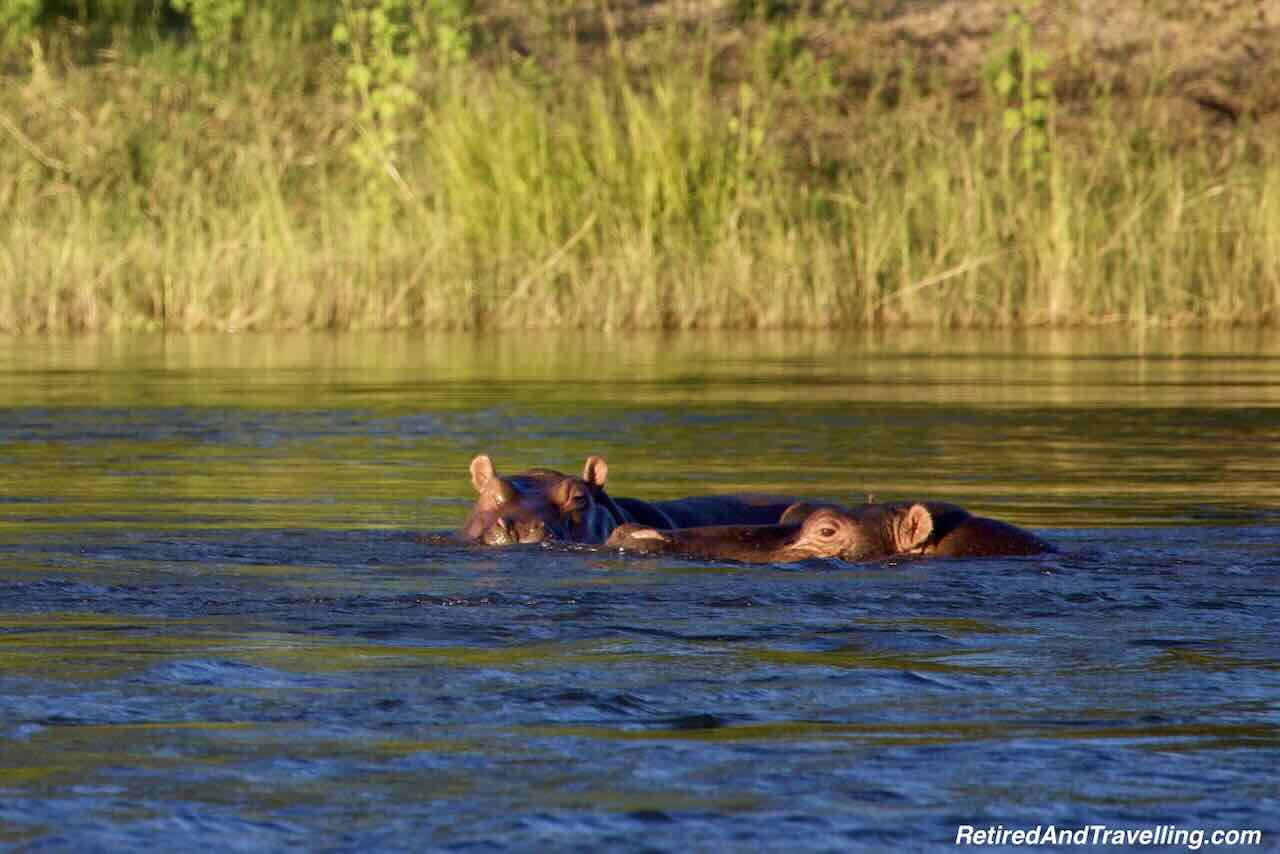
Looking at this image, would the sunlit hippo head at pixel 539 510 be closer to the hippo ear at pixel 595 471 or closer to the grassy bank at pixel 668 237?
the hippo ear at pixel 595 471

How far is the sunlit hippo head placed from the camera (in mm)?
7289

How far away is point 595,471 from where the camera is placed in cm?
733

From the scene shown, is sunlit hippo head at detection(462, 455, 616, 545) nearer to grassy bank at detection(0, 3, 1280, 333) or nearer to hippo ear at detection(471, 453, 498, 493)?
hippo ear at detection(471, 453, 498, 493)

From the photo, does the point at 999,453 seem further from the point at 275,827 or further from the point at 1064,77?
the point at 1064,77

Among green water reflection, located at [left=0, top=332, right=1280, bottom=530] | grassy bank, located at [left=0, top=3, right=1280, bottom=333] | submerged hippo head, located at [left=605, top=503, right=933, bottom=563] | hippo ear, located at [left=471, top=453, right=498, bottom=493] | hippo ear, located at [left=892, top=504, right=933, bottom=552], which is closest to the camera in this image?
hippo ear, located at [left=892, top=504, right=933, bottom=552]

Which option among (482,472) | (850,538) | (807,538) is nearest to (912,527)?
(850,538)

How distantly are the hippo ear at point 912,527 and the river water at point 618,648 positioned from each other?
0.08 m

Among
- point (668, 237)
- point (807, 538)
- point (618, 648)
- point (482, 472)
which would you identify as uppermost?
point (668, 237)

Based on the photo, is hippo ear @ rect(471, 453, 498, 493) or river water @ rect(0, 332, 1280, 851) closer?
river water @ rect(0, 332, 1280, 851)

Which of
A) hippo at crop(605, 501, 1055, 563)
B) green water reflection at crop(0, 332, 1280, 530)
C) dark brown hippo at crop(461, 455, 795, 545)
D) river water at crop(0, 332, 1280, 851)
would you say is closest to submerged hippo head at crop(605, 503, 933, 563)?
hippo at crop(605, 501, 1055, 563)

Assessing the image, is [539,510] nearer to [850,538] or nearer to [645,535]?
[645,535]

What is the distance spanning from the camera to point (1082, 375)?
1513 centimetres

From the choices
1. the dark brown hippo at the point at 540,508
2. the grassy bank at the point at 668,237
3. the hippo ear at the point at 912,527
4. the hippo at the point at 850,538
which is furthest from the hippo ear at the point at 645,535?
the grassy bank at the point at 668,237

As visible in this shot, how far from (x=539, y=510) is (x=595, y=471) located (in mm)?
206
